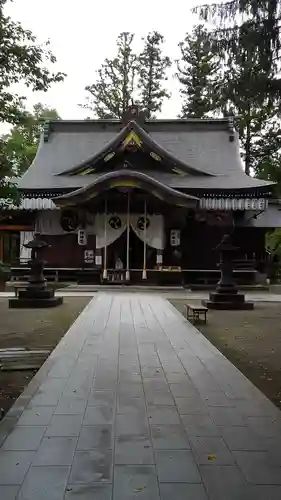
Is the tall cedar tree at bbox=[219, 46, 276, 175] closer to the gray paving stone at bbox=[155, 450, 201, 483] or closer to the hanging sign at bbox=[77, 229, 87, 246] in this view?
the gray paving stone at bbox=[155, 450, 201, 483]

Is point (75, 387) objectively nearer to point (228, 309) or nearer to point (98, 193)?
point (228, 309)

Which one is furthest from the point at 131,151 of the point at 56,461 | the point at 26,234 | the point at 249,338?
the point at 56,461

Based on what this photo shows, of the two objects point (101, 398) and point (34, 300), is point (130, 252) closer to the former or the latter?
point (34, 300)

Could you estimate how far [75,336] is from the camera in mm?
8586

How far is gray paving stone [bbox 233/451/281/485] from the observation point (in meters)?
3.26

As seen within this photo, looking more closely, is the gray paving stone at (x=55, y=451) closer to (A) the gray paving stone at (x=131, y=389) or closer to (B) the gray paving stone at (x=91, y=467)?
(B) the gray paving stone at (x=91, y=467)

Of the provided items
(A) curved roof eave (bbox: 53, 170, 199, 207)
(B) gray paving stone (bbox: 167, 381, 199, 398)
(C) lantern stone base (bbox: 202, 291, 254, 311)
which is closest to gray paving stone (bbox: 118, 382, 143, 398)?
(B) gray paving stone (bbox: 167, 381, 199, 398)

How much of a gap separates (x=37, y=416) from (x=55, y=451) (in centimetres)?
88

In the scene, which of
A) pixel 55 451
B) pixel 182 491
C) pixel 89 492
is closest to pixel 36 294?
pixel 55 451

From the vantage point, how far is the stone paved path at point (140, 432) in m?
3.14

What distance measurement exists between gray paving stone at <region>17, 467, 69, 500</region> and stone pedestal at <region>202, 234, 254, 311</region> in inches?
403

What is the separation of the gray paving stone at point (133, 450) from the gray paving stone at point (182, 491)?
14.8 inches

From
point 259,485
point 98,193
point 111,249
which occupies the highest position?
point 98,193

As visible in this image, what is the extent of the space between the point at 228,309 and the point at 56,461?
400 inches
